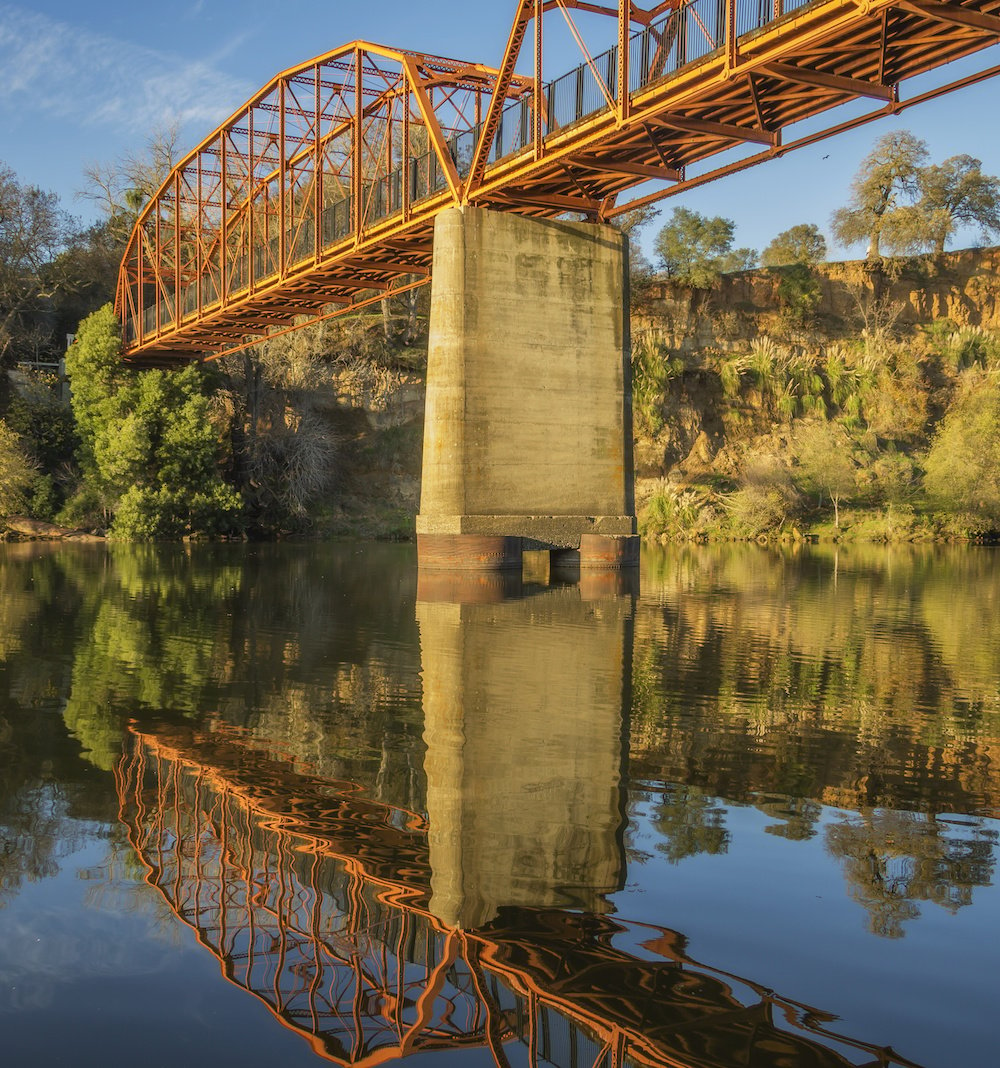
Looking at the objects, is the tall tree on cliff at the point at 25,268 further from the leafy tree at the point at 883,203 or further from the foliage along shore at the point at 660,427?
the leafy tree at the point at 883,203

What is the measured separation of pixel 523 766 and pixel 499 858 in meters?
1.79

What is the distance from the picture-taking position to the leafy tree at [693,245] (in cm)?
6056

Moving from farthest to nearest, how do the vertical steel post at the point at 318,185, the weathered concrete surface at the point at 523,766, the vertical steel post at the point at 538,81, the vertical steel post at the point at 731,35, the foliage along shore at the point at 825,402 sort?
the foliage along shore at the point at 825,402 → the vertical steel post at the point at 318,185 → the vertical steel post at the point at 538,81 → the vertical steel post at the point at 731,35 → the weathered concrete surface at the point at 523,766

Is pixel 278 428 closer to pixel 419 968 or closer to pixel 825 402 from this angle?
pixel 825 402

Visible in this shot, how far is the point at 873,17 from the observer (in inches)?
594

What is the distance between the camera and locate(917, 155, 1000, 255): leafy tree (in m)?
65.8

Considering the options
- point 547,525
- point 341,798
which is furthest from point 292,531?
point 341,798

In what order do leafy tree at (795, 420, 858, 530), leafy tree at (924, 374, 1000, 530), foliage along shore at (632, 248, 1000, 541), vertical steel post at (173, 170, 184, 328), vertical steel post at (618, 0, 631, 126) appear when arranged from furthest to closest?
leafy tree at (795, 420, 858, 530)
foliage along shore at (632, 248, 1000, 541)
leafy tree at (924, 374, 1000, 530)
vertical steel post at (173, 170, 184, 328)
vertical steel post at (618, 0, 631, 126)

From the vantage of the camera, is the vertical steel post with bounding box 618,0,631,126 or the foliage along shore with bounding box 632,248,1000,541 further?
the foliage along shore with bounding box 632,248,1000,541

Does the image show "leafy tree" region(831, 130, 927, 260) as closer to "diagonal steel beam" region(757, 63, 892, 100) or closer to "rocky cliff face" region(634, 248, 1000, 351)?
"rocky cliff face" region(634, 248, 1000, 351)

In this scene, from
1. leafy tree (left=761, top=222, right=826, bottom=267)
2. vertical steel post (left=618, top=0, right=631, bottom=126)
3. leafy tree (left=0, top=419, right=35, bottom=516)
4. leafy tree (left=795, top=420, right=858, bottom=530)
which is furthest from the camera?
leafy tree (left=761, top=222, right=826, bottom=267)

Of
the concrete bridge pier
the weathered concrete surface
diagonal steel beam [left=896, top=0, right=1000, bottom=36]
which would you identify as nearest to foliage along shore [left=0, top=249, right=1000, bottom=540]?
the concrete bridge pier

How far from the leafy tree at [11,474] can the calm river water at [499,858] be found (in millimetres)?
32746

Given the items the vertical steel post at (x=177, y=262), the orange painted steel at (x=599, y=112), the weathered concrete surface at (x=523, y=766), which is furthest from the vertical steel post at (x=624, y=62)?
the vertical steel post at (x=177, y=262)
